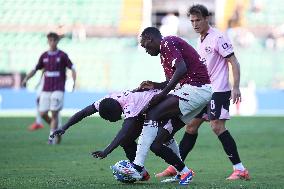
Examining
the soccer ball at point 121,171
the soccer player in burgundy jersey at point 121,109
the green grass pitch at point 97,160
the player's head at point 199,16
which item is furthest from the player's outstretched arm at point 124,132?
the player's head at point 199,16

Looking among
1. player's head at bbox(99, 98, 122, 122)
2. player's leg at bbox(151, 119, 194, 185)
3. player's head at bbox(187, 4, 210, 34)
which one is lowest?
player's leg at bbox(151, 119, 194, 185)

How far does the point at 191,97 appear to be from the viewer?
9.74m

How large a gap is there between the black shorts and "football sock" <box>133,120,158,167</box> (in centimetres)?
136

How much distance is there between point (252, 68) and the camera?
102 ft

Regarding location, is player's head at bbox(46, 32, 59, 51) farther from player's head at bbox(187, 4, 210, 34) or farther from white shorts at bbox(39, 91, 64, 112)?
player's head at bbox(187, 4, 210, 34)

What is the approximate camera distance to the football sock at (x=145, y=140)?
978cm

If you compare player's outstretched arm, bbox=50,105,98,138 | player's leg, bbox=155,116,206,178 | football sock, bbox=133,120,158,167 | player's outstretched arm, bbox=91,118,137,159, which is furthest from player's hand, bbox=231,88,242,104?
player's outstretched arm, bbox=50,105,98,138

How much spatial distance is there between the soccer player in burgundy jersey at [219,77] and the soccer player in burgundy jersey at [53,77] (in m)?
7.26

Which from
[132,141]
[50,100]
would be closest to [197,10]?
[132,141]

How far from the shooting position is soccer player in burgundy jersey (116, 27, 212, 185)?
9586 mm

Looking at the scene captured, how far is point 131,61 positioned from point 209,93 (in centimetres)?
2049

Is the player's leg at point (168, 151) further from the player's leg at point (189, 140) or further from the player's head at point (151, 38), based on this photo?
the player's leg at point (189, 140)

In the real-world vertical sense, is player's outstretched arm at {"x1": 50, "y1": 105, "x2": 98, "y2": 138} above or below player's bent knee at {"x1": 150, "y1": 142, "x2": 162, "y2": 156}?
above

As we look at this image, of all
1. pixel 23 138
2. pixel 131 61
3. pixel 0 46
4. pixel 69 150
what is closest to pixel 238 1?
pixel 131 61
